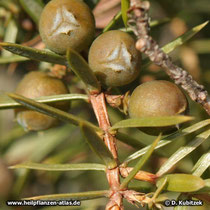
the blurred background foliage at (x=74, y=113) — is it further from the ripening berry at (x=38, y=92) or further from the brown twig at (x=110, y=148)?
the brown twig at (x=110, y=148)

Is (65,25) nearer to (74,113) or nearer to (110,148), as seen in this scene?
(110,148)

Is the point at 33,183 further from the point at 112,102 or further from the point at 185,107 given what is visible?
the point at 185,107

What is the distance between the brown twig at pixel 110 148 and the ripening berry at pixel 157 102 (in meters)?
0.11

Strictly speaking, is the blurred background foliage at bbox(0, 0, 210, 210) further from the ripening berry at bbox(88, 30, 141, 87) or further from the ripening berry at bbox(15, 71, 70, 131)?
the ripening berry at bbox(88, 30, 141, 87)

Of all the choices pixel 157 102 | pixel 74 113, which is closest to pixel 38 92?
pixel 157 102

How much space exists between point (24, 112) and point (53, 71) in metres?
0.24

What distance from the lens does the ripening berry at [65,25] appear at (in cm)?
110

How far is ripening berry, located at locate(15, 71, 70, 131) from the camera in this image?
1.30 metres

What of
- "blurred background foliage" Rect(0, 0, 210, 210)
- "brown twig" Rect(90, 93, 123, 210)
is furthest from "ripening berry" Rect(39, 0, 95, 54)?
"blurred background foliage" Rect(0, 0, 210, 210)

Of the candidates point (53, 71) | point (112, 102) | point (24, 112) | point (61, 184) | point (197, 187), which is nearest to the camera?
point (197, 187)

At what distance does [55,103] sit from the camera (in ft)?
4.05

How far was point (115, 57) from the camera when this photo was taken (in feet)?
3.48

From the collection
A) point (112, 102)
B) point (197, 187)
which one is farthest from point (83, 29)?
point (197, 187)

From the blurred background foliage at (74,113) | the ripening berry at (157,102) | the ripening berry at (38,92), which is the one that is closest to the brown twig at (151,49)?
the ripening berry at (157,102)
